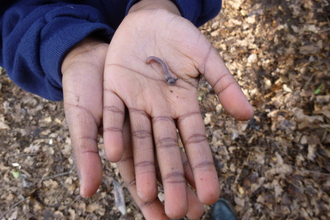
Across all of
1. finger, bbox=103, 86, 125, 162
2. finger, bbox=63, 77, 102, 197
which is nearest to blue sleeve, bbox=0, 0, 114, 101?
finger, bbox=63, 77, 102, 197

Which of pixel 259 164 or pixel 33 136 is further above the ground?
pixel 259 164

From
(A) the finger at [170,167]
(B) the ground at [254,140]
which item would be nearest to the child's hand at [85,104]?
(A) the finger at [170,167]

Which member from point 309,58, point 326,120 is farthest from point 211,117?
point 309,58

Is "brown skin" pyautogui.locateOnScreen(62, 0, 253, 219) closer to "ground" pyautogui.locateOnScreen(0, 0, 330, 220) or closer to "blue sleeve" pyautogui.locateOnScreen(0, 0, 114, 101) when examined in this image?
"blue sleeve" pyautogui.locateOnScreen(0, 0, 114, 101)

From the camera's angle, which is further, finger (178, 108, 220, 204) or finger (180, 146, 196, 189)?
finger (180, 146, 196, 189)

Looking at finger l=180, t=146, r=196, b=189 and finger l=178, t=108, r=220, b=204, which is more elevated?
finger l=178, t=108, r=220, b=204

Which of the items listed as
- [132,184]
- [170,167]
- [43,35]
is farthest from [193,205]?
[43,35]

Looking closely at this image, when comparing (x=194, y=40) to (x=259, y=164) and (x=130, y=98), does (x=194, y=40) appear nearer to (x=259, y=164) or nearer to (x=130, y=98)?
(x=130, y=98)
